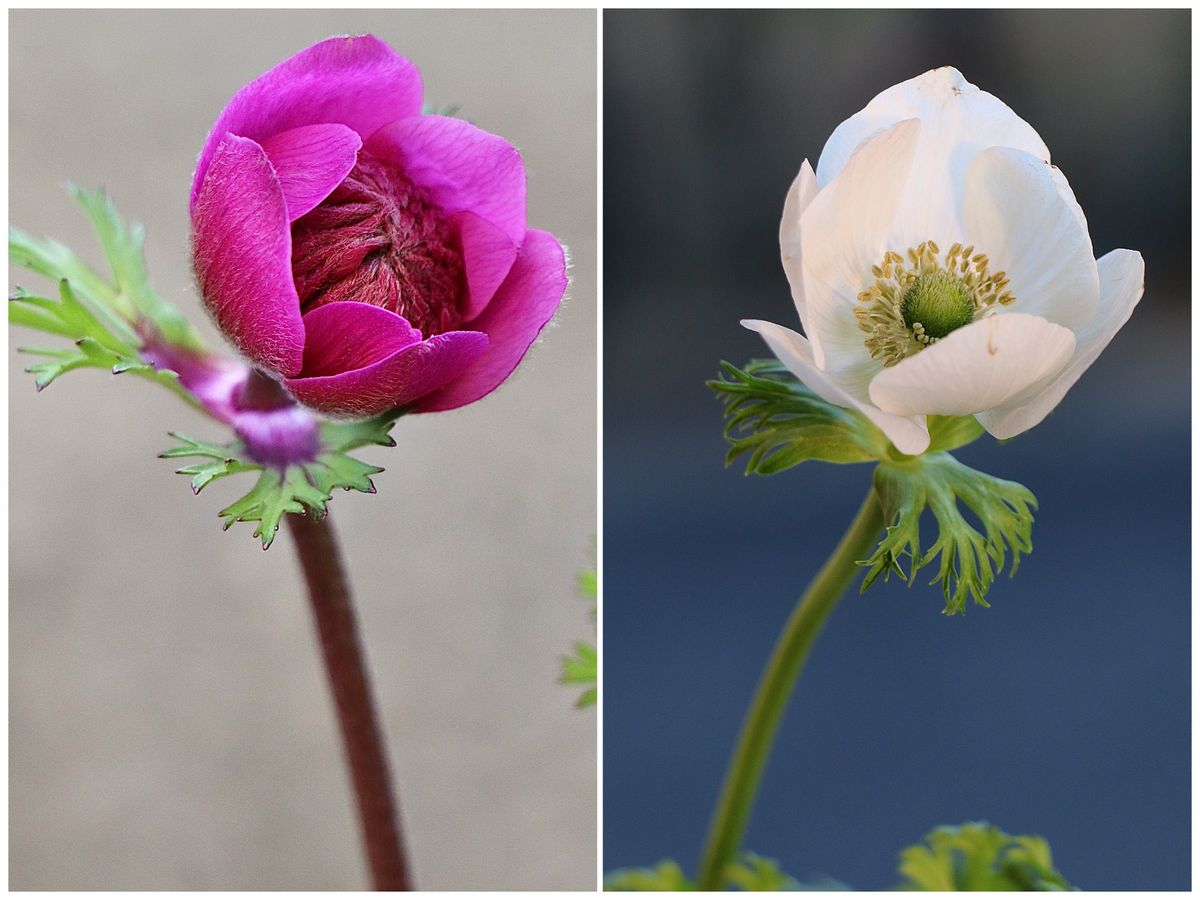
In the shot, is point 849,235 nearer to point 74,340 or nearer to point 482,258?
point 482,258

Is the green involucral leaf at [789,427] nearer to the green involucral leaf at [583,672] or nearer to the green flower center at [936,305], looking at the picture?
the green flower center at [936,305]

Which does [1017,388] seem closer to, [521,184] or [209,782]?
[521,184]

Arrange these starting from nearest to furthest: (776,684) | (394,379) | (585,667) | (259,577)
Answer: (394,379) < (776,684) < (585,667) < (259,577)

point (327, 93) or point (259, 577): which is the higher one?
point (327, 93)

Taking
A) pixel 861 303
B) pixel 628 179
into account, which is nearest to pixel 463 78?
pixel 628 179

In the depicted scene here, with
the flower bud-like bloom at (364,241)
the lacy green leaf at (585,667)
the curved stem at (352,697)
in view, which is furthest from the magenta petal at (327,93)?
the lacy green leaf at (585,667)

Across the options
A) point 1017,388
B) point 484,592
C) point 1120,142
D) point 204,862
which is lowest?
point 204,862

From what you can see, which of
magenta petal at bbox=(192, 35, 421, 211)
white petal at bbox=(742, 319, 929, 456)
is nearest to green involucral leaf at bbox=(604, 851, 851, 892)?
white petal at bbox=(742, 319, 929, 456)

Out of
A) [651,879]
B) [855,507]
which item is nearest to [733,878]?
[651,879]
